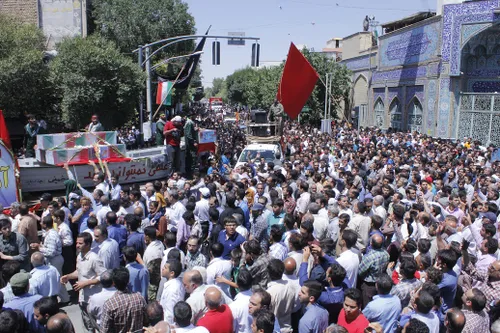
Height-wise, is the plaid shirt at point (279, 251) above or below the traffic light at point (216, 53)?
below

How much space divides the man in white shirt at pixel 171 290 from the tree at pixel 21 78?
15.6 meters

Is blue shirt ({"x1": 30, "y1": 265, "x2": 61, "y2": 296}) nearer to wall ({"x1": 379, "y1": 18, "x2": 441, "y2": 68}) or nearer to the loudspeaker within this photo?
the loudspeaker

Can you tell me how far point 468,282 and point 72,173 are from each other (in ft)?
29.6

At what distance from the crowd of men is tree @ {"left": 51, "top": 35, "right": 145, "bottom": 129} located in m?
10.5

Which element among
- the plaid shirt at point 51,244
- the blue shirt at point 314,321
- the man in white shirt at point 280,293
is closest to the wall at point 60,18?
the plaid shirt at point 51,244

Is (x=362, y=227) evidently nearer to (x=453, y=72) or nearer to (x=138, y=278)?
(x=138, y=278)

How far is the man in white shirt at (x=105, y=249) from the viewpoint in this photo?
5605 mm

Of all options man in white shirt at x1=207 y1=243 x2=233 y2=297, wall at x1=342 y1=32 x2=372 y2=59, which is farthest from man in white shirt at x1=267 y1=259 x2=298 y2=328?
wall at x1=342 y1=32 x2=372 y2=59

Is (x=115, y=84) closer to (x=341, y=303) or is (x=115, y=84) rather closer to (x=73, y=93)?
(x=73, y=93)

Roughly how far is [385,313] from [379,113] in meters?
Result: 29.8

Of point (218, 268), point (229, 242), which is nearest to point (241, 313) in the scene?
point (218, 268)

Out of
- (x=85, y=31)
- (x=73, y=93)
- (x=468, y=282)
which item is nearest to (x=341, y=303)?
(x=468, y=282)

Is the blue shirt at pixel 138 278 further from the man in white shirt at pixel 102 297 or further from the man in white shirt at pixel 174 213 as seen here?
the man in white shirt at pixel 174 213

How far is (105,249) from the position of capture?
5.62 meters
